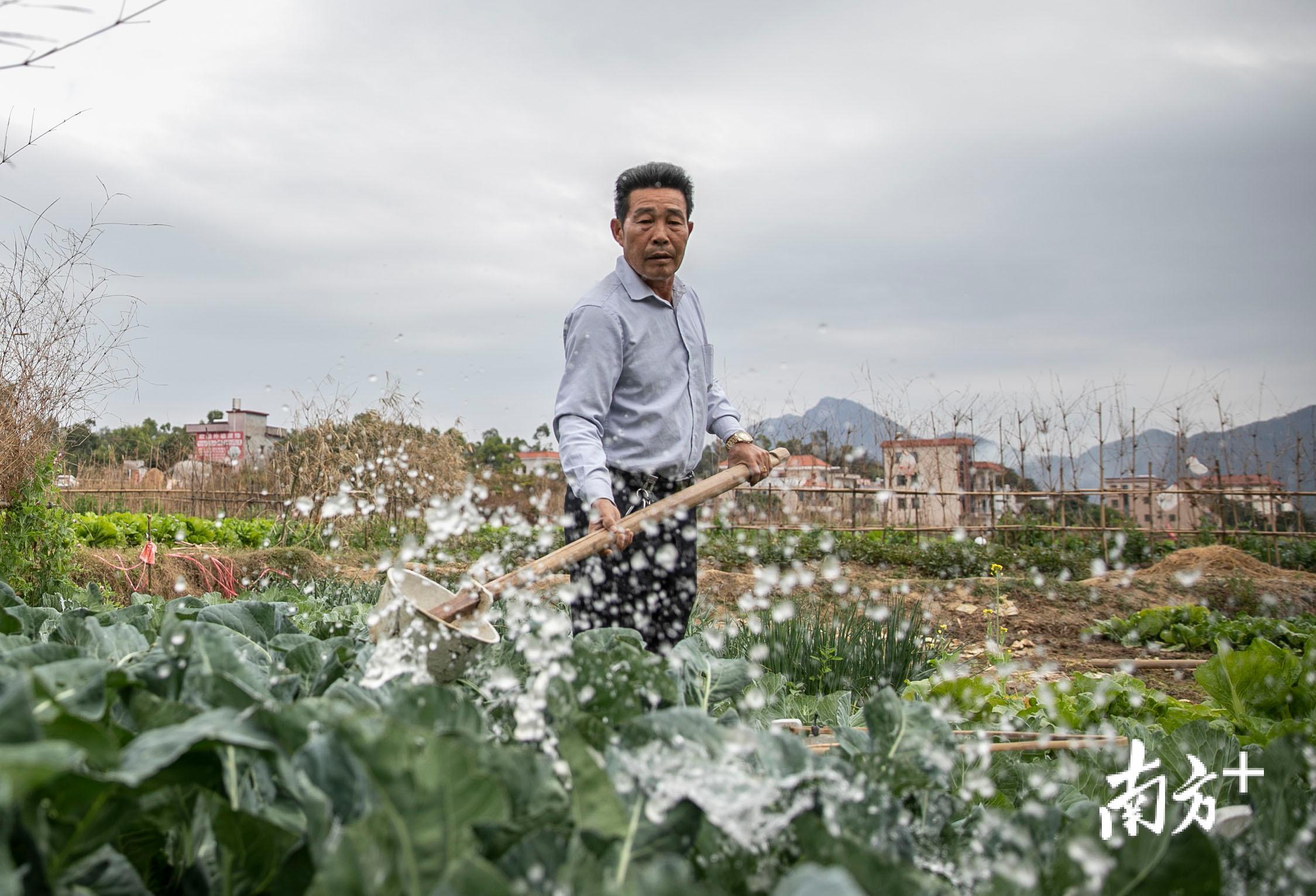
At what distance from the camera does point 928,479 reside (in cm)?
1416

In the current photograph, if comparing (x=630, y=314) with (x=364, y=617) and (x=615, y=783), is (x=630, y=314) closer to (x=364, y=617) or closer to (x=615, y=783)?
(x=364, y=617)

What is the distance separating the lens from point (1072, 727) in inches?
110

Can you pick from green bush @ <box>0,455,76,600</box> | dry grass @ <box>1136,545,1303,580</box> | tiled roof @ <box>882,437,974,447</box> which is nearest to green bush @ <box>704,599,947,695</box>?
green bush @ <box>0,455,76,600</box>

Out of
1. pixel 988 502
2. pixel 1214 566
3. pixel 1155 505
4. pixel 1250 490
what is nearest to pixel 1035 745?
pixel 1214 566

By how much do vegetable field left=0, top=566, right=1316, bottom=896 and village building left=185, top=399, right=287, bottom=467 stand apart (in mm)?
10816

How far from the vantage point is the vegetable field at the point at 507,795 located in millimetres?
624

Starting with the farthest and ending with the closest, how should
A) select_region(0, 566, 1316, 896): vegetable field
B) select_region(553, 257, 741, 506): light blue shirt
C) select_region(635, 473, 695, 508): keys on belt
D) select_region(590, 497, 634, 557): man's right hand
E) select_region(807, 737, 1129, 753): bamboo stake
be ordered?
select_region(635, 473, 695, 508): keys on belt
select_region(553, 257, 741, 506): light blue shirt
select_region(590, 497, 634, 557): man's right hand
select_region(807, 737, 1129, 753): bamboo stake
select_region(0, 566, 1316, 896): vegetable field

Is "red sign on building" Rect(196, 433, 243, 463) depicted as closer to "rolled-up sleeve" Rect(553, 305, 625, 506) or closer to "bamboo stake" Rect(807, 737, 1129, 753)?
"rolled-up sleeve" Rect(553, 305, 625, 506)

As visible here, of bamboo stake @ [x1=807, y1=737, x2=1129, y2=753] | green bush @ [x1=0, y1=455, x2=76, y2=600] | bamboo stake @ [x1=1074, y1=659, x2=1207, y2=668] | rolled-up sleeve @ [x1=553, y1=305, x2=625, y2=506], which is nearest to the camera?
bamboo stake @ [x1=807, y1=737, x2=1129, y2=753]

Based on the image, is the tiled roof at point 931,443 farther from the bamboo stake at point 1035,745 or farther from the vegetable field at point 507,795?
the vegetable field at point 507,795

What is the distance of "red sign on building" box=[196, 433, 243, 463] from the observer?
14039 millimetres

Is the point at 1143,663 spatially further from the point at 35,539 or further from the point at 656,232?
the point at 35,539

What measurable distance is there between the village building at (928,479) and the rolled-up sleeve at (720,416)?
10.2 m

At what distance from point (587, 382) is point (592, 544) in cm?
90
